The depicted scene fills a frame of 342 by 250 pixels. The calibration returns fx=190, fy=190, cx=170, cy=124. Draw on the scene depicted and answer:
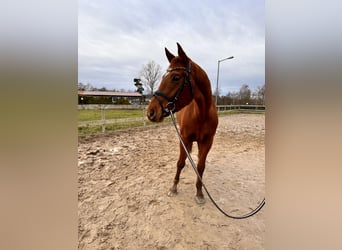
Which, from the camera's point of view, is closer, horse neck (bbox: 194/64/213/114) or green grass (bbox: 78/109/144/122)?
green grass (bbox: 78/109/144/122)

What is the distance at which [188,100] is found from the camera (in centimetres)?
107

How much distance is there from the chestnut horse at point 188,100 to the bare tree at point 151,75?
0.31 feet

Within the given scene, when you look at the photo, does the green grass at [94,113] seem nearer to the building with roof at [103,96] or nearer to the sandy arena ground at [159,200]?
the building with roof at [103,96]

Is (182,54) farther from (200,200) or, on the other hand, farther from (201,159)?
(200,200)

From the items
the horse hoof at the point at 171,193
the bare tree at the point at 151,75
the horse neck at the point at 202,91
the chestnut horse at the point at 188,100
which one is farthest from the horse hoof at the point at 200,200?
the bare tree at the point at 151,75

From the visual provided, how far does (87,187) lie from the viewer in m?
1.34

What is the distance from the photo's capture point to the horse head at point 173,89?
97 cm

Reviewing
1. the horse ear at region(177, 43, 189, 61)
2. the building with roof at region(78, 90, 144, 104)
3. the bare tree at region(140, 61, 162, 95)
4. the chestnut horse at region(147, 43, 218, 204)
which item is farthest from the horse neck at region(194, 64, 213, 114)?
the building with roof at region(78, 90, 144, 104)

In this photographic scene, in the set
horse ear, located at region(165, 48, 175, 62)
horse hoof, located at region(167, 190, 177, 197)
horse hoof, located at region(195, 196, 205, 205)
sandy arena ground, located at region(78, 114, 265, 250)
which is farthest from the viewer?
horse hoof, located at region(167, 190, 177, 197)

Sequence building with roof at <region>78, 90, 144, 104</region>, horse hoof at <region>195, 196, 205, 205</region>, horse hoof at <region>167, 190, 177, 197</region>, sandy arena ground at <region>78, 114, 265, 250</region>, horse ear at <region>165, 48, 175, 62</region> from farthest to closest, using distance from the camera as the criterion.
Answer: horse hoof at <region>167, 190, 177, 197</region>, horse hoof at <region>195, 196, 205, 205</region>, horse ear at <region>165, 48, 175, 62</region>, sandy arena ground at <region>78, 114, 265, 250</region>, building with roof at <region>78, 90, 144, 104</region>

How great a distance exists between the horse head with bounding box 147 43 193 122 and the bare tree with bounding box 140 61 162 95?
10 centimetres

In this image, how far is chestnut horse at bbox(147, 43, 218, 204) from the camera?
0.98m

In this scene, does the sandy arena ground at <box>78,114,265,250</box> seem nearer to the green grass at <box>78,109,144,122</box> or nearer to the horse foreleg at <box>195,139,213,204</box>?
the horse foreleg at <box>195,139,213,204</box>
